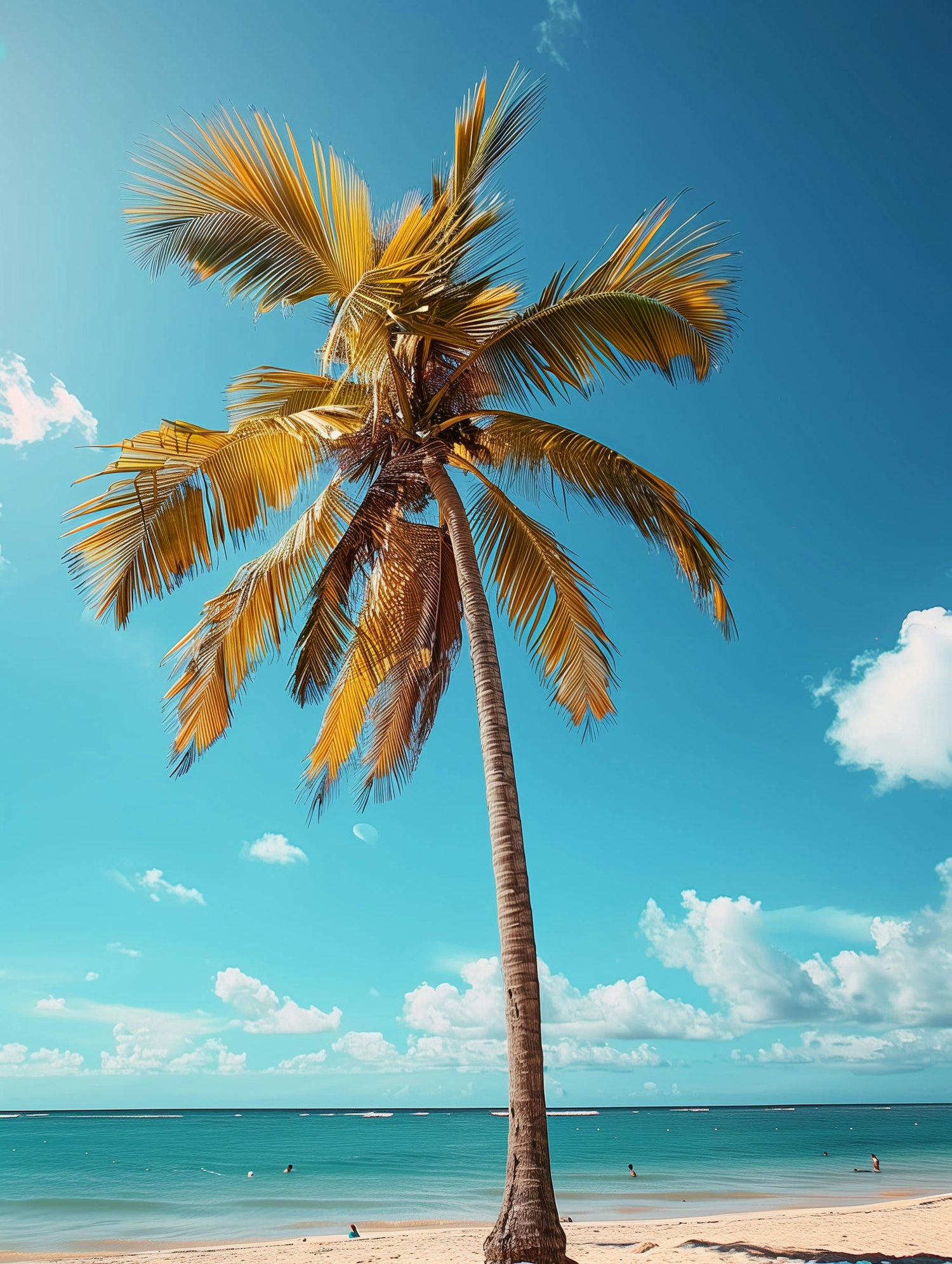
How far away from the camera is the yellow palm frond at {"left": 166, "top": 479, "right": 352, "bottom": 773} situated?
7.23 m

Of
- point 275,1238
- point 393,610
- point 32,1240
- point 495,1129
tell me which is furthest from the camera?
point 495,1129

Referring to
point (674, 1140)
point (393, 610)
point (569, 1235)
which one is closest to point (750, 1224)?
point (569, 1235)

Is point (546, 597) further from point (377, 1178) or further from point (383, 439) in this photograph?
point (377, 1178)

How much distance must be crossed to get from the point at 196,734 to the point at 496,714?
112 inches

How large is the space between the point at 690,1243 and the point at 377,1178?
2513 centimetres

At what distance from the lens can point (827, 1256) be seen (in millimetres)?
8141

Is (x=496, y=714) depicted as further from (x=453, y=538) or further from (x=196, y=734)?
(x=196, y=734)

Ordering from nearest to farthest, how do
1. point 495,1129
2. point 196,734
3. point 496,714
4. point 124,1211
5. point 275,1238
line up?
point 496,714
point 196,734
point 275,1238
point 124,1211
point 495,1129

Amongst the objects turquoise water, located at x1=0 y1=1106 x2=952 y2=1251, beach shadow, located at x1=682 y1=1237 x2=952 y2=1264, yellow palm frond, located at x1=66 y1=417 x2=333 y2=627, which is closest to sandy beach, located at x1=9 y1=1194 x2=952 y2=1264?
beach shadow, located at x1=682 y1=1237 x2=952 y2=1264

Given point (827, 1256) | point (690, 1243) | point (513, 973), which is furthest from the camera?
point (690, 1243)

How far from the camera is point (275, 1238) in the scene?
16.9 m

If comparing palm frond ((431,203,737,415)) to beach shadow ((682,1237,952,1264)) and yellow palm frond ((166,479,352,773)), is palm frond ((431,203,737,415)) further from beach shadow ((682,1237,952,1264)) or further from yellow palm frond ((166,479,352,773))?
beach shadow ((682,1237,952,1264))

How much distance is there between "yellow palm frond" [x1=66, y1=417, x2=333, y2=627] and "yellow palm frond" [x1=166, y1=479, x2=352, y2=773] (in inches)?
15.2

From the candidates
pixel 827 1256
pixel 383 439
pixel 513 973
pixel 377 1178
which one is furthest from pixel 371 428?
pixel 377 1178
